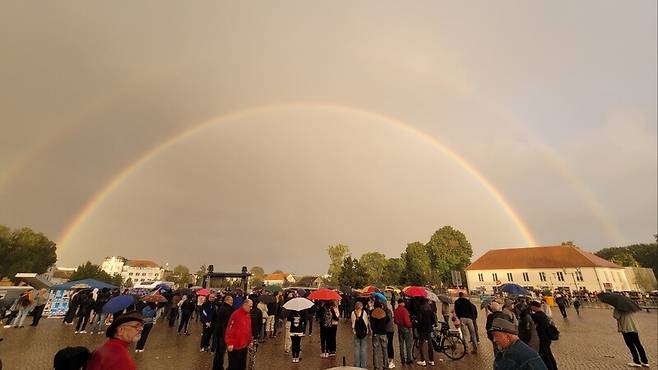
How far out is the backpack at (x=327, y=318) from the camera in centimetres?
1136

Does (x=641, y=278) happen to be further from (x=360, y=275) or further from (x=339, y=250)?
(x=339, y=250)

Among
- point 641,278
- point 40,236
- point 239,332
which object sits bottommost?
point 239,332

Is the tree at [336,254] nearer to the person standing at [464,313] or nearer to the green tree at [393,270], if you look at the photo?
the green tree at [393,270]

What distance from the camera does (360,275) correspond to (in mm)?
60625

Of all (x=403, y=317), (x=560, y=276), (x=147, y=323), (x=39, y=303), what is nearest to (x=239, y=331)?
(x=403, y=317)

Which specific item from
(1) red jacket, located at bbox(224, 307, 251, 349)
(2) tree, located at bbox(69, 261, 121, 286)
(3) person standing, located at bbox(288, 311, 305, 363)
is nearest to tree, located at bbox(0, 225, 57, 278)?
(2) tree, located at bbox(69, 261, 121, 286)

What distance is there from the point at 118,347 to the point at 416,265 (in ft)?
232

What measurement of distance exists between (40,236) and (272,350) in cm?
7163

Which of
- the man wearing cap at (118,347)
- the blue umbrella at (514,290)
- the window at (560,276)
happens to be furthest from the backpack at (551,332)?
the window at (560,276)

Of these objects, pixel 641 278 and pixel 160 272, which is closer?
pixel 641 278

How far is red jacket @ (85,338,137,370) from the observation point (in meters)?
3.33

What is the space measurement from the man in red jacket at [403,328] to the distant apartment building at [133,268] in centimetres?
20069

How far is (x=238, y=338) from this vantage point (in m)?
7.31

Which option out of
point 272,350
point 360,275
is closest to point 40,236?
point 360,275
